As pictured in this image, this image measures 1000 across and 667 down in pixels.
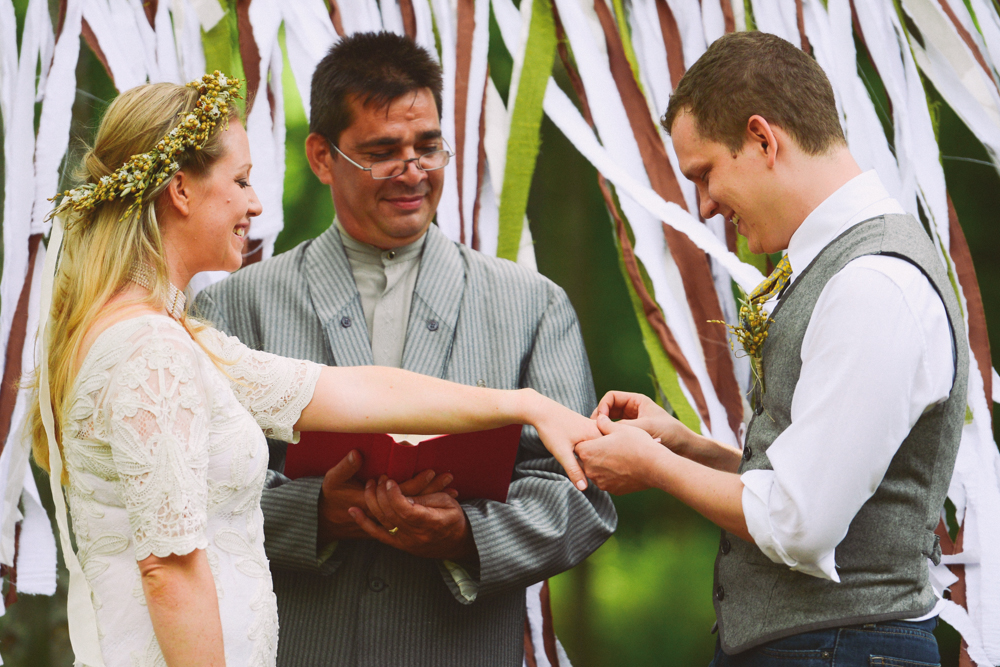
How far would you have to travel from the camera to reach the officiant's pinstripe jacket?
5.54 ft

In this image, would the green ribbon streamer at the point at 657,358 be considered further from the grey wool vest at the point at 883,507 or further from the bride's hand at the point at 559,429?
the grey wool vest at the point at 883,507

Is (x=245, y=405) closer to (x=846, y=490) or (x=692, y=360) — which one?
(x=846, y=490)

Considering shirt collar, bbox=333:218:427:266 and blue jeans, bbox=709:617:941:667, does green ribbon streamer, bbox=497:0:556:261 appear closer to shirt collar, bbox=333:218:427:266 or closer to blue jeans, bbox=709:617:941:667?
shirt collar, bbox=333:218:427:266

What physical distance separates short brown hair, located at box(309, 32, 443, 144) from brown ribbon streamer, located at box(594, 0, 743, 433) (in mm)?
718

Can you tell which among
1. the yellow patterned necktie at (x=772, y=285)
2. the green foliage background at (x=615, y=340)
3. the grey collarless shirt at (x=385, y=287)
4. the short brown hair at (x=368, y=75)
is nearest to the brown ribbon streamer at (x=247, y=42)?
the green foliage background at (x=615, y=340)

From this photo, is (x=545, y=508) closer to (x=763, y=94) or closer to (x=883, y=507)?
(x=883, y=507)

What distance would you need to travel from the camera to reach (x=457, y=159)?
250 cm

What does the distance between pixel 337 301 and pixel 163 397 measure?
0.78 metres

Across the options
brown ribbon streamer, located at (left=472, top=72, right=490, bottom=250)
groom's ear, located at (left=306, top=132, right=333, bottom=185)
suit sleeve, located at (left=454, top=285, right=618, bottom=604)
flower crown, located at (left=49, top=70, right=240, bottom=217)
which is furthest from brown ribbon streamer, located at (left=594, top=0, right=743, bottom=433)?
flower crown, located at (left=49, top=70, right=240, bottom=217)

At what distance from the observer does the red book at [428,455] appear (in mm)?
1501

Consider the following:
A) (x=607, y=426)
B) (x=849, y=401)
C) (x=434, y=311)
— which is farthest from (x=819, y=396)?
(x=434, y=311)

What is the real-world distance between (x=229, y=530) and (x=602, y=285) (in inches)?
58.9

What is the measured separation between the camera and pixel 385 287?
1.95 m

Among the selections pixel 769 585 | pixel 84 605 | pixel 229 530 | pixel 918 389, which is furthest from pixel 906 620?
pixel 84 605
